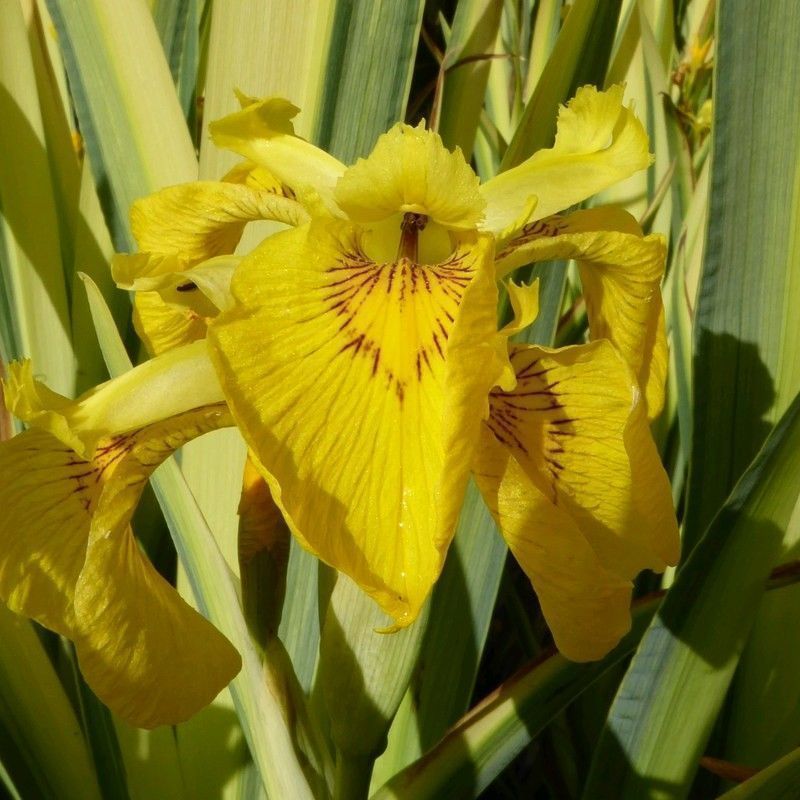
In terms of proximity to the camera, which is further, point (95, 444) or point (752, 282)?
point (752, 282)

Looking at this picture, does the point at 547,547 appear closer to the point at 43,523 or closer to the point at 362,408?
the point at 362,408

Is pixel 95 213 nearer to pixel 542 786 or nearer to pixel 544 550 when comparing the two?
pixel 544 550

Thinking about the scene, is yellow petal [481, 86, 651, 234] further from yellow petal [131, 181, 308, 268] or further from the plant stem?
the plant stem

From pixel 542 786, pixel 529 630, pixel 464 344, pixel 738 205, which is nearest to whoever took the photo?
pixel 464 344

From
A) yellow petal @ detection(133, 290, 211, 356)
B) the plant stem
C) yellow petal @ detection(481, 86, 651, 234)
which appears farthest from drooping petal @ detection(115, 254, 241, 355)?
the plant stem

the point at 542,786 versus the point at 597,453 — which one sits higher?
the point at 597,453

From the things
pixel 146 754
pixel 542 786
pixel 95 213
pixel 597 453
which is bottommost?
pixel 542 786

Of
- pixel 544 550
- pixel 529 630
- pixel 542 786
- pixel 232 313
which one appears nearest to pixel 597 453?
pixel 544 550

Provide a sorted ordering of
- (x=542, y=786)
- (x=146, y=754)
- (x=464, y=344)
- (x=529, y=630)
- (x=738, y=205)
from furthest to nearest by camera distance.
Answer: (x=542, y=786) < (x=529, y=630) < (x=146, y=754) < (x=738, y=205) < (x=464, y=344)
